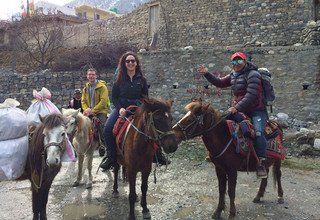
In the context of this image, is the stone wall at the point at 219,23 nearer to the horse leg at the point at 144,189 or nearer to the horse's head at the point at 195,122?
the horse's head at the point at 195,122

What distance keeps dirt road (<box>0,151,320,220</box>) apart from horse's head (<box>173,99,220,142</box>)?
1414 millimetres

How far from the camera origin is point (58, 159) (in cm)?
367

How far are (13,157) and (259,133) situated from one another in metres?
3.37

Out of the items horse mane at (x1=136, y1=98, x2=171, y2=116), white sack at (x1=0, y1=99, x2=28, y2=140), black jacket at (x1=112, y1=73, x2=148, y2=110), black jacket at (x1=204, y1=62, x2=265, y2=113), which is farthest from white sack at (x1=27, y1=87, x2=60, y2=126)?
black jacket at (x1=204, y1=62, x2=265, y2=113)

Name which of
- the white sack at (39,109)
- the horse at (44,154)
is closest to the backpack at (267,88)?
the horse at (44,154)

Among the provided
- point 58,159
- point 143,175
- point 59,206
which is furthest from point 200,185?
point 58,159

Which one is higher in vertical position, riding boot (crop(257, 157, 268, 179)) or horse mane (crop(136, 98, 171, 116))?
horse mane (crop(136, 98, 171, 116))

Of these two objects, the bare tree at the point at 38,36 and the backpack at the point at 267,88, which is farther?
the bare tree at the point at 38,36

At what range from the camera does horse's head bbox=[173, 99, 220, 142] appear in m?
4.50

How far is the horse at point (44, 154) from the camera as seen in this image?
12.1 feet

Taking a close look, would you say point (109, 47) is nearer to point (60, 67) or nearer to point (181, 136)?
point (60, 67)

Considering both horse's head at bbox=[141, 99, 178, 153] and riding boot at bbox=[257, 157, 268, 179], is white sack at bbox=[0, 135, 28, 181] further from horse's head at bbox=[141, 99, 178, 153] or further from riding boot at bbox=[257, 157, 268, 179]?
riding boot at bbox=[257, 157, 268, 179]

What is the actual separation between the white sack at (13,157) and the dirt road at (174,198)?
4.55 ft

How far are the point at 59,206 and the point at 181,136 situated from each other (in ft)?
8.48
